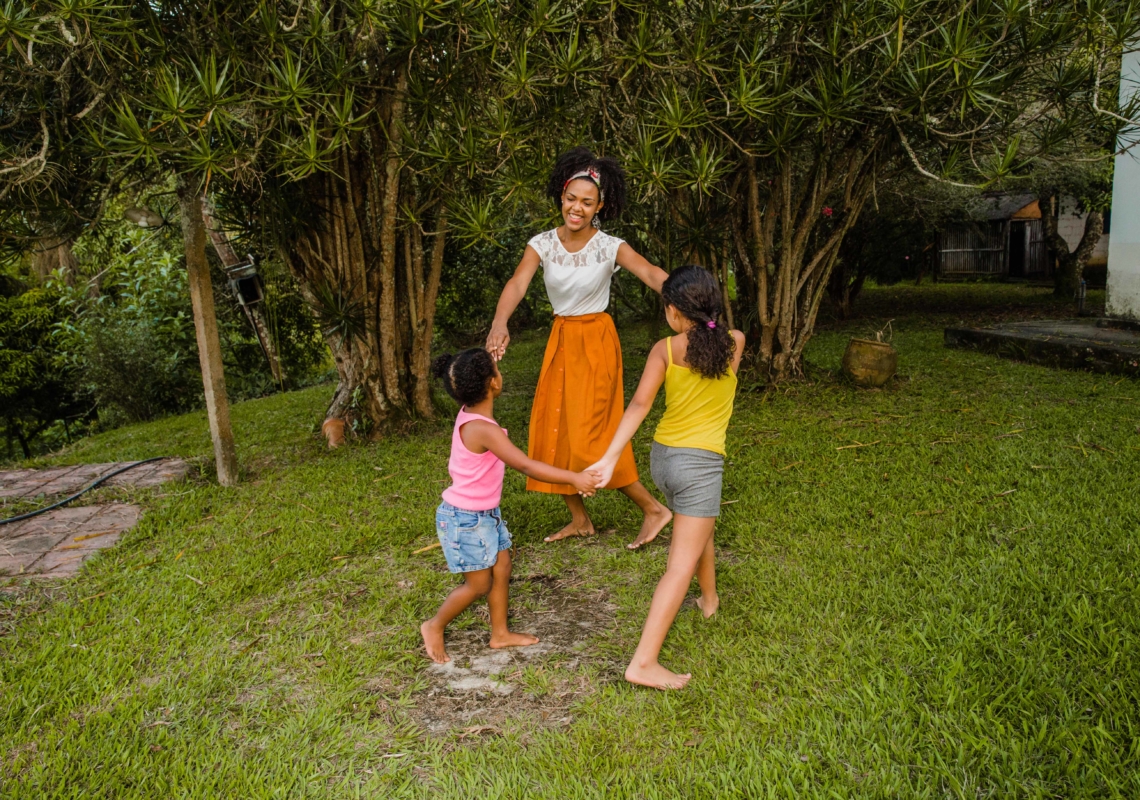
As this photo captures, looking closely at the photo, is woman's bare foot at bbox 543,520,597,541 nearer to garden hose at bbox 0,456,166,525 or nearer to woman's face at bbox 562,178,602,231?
woman's face at bbox 562,178,602,231

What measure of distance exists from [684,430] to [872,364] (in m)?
4.87

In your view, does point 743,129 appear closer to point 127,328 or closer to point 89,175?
point 89,175

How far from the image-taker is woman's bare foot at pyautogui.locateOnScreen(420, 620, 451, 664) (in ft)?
Answer: 9.25

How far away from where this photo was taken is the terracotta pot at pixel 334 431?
247 inches

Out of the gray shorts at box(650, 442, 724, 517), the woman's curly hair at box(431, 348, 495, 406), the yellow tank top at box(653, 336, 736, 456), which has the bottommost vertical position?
the gray shorts at box(650, 442, 724, 517)

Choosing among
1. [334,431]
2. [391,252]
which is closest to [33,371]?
[334,431]

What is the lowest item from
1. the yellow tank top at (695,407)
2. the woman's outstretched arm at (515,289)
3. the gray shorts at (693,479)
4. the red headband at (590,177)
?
the gray shorts at (693,479)

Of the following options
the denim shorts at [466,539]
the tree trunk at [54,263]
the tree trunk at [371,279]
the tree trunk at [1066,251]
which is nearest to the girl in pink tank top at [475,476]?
the denim shorts at [466,539]

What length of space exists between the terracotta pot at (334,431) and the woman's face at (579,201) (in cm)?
354

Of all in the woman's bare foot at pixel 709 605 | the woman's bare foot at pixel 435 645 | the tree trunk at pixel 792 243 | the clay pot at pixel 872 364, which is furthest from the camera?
the clay pot at pixel 872 364

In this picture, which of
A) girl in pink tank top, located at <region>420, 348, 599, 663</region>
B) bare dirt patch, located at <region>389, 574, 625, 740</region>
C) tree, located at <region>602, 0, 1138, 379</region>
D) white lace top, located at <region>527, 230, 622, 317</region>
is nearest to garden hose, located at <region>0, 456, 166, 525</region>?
bare dirt patch, located at <region>389, 574, 625, 740</region>

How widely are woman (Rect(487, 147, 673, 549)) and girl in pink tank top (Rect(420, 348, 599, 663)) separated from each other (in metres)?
0.70

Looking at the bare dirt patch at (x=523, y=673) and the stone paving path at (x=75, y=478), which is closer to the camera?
the bare dirt patch at (x=523, y=673)

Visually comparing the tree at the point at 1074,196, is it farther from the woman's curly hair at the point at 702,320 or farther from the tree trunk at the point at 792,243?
the woman's curly hair at the point at 702,320
